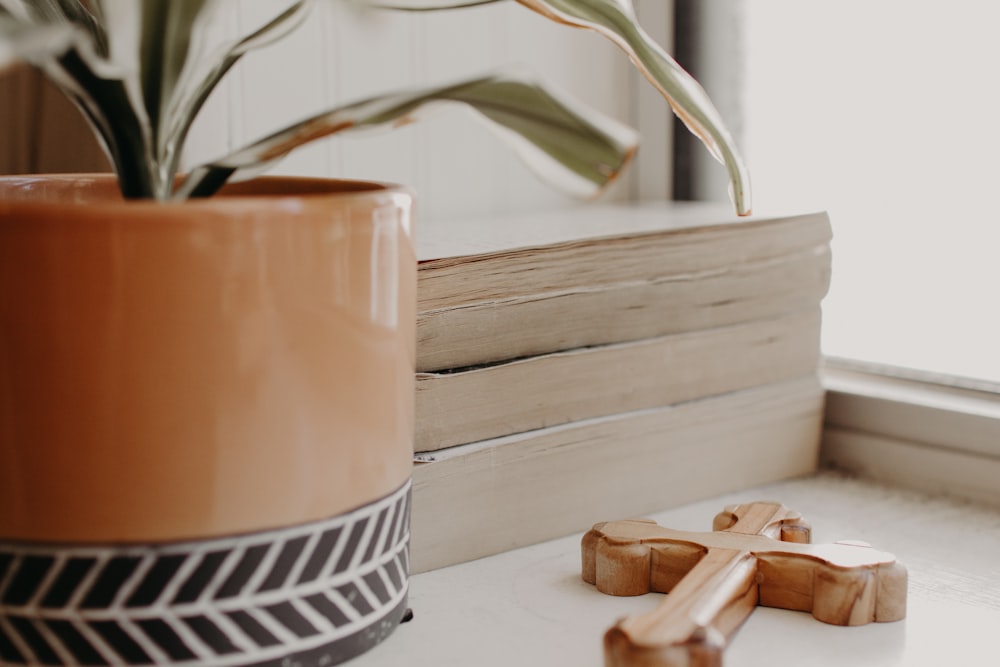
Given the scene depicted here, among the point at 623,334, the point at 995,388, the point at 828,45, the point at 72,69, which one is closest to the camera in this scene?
the point at 72,69

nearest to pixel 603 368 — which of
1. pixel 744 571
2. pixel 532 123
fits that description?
pixel 744 571

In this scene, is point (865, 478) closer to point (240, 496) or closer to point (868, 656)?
point (868, 656)

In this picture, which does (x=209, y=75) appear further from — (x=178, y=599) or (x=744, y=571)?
(x=744, y=571)

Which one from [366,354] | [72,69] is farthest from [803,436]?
[72,69]

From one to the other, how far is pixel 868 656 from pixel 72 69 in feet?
1.35

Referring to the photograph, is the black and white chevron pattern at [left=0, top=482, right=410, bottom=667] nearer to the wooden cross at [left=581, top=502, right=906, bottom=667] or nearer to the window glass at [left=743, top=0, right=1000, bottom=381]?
the wooden cross at [left=581, top=502, right=906, bottom=667]

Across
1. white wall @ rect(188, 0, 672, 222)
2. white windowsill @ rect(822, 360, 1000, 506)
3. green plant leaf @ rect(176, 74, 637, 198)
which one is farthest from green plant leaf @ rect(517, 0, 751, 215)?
white windowsill @ rect(822, 360, 1000, 506)

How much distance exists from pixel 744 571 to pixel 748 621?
0.11ft

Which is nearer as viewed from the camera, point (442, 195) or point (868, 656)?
point (868, 656)

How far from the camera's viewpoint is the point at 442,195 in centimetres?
84

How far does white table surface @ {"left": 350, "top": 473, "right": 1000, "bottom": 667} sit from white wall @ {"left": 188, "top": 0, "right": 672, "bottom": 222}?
0.28m

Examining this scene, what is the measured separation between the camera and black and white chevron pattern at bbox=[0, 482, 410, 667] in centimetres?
40

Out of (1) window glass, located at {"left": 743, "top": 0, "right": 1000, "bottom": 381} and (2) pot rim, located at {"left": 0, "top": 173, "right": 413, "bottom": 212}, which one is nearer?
(2) pot rim, located at {"left": 0, "top": 173, "right": 413, "bottom": 212}

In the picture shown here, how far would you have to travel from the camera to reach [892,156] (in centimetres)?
82
